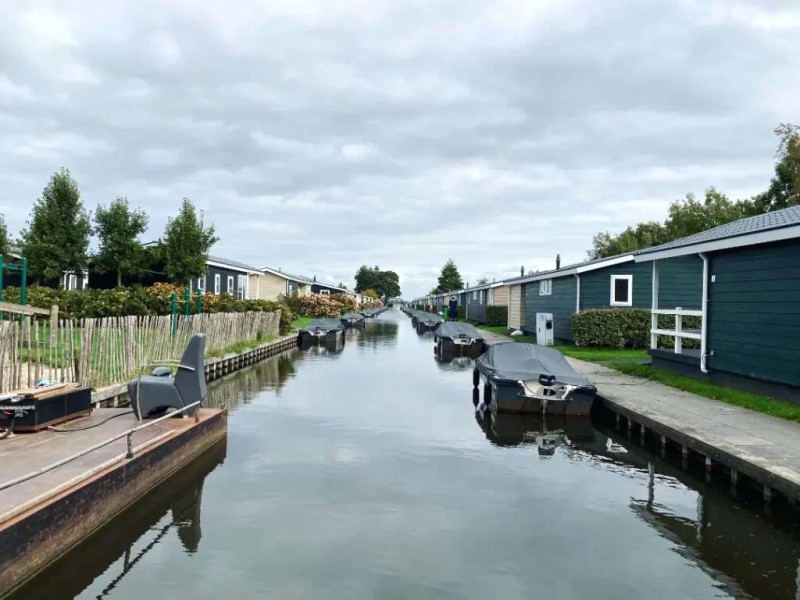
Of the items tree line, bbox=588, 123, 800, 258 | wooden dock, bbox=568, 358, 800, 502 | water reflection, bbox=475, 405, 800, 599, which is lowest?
water reflection, bbox=475, 405, 800, 599

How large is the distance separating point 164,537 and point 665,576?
17.6 feet

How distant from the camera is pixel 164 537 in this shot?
23.8 ft

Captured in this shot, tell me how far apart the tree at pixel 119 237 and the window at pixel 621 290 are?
23.7m

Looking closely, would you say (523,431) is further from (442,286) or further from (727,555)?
(442,286)

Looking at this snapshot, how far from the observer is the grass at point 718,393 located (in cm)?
1175

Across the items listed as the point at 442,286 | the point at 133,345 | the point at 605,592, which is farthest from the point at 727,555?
the point at 442,286

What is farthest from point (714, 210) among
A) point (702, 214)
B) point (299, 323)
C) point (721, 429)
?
point (721, 429)

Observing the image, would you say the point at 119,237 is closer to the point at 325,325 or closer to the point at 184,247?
the point at 184,247

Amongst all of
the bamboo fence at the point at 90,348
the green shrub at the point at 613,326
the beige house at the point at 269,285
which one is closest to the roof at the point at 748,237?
the green shrub at the point at 613,326

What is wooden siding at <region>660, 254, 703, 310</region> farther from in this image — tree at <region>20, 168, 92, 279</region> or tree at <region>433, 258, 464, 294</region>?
tree at <region>433, 258, 464, 294</region>

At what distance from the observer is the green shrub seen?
85.4ft

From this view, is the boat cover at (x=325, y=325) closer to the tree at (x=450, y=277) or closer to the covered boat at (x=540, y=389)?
the covered boat at (x=540, y=389)

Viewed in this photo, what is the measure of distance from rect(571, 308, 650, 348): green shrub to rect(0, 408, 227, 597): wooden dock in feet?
61.2

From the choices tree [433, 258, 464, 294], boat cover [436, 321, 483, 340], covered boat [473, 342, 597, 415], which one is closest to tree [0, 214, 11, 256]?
boat cover [436, 321, 483, 340]
